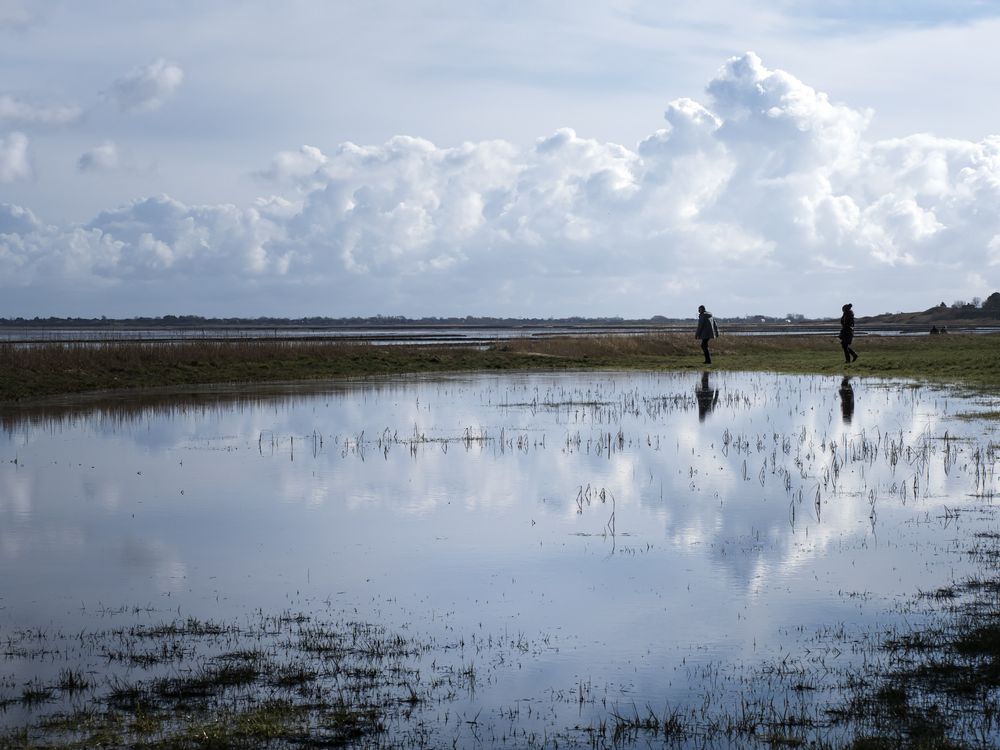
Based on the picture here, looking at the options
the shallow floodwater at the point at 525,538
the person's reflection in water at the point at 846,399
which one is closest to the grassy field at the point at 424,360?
the person's reflection in water at the point at 846,399

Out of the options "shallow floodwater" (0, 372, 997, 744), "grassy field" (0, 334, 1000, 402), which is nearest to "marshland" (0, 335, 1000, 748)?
"shallow floodwater" (0, 372, 997, 744)

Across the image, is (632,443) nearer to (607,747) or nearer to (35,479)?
(35,479)

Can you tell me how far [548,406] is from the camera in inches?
1134

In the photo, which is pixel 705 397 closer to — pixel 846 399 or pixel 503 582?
pixel 846 399

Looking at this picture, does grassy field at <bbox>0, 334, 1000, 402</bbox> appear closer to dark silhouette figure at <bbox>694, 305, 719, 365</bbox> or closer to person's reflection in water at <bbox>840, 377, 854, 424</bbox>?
dark silhouette figure at <bbox>694, 305, 719, 365</bbox>

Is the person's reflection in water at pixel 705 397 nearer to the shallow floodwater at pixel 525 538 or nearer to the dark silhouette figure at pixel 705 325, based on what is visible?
the shallow floodwater at pixel 525 538

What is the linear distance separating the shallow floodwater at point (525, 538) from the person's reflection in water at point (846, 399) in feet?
2.10

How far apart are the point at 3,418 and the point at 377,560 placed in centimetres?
1845

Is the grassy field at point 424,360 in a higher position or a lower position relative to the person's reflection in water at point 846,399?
higher

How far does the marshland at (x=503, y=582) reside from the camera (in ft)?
22.9

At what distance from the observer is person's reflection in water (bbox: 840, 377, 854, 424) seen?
985 inches

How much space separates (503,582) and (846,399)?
2104cm

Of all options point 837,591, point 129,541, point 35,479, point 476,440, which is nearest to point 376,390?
point 476,440

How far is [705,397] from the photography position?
30750 millimetres
